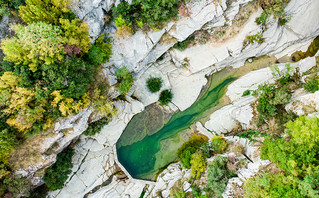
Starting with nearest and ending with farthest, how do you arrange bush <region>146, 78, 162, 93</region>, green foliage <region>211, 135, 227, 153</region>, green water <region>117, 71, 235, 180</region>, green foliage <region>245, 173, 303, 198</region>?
1. green foliage <region>245, 173, 303, 198</region>
2. green foliage <region>211, 135, 227, 153</region>
3. bush <region>146, 78, 162, 93</region>
4. green water <region>117, 71, 235, 180</region>

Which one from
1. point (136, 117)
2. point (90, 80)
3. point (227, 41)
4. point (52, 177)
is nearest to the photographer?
point (90, 80)

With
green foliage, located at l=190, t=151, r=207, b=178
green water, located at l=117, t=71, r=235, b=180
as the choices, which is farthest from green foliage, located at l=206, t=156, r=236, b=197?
green water, located at l=117, t=71, r=235, b=180

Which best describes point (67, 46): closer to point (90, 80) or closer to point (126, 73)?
point (90, 80)

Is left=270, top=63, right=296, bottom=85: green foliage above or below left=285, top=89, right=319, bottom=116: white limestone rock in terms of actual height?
above

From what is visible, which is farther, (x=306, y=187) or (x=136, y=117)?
(x=136, y=117)

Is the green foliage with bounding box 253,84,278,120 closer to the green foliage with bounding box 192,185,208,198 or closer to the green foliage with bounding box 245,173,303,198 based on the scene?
the green foliage with bounding box 245,173,303,198

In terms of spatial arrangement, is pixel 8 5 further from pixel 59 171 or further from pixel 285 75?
pixel 285 75

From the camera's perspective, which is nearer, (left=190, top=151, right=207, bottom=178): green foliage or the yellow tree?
the yellow tree

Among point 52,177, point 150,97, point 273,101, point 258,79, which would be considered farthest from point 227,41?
point 52,177
